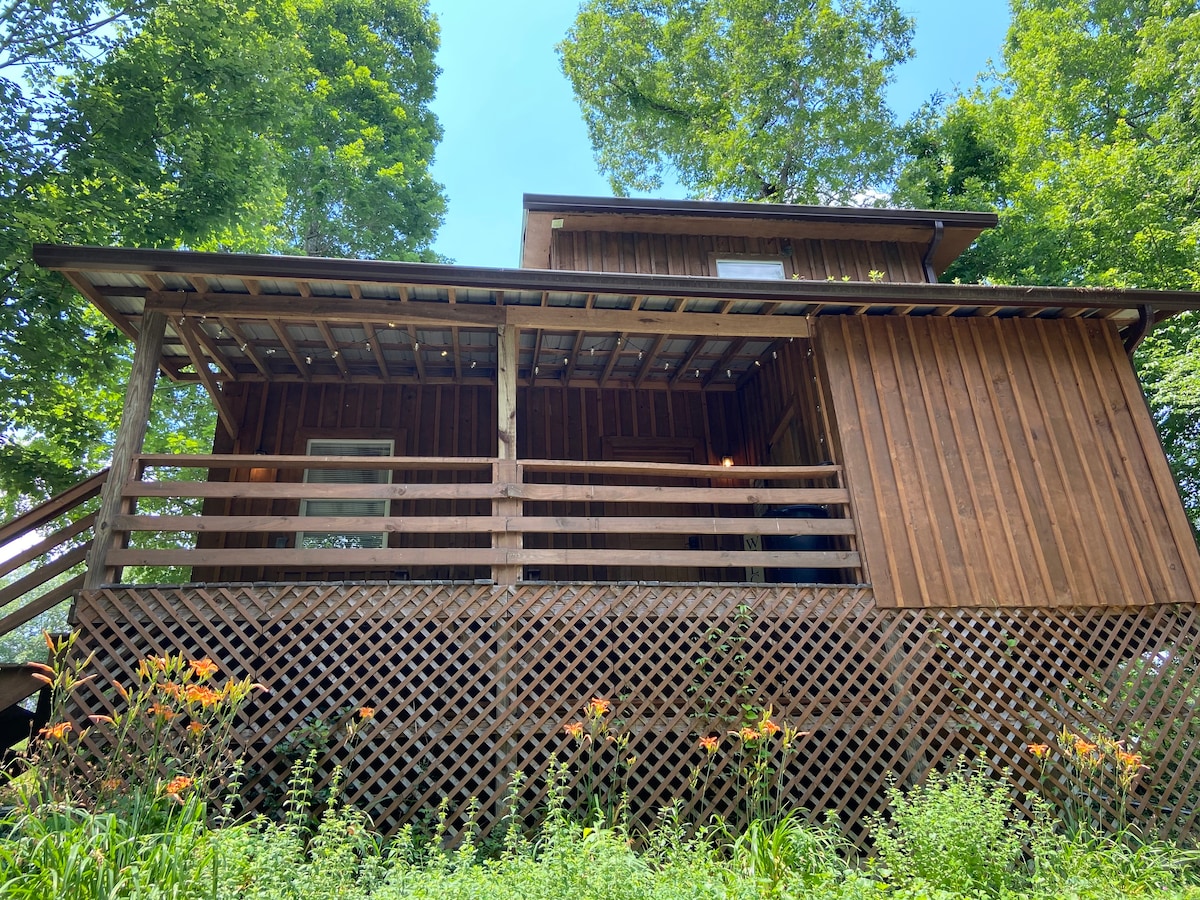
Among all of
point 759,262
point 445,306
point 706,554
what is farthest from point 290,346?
point 759,262

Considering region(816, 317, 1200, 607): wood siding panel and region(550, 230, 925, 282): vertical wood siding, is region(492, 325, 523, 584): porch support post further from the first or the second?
region(550, 230, 925, 282): vertical wood siding

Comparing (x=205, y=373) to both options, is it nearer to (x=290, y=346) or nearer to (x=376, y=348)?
(x=290, y=346)

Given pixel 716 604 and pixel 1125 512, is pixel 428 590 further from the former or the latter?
pixel 1125 512

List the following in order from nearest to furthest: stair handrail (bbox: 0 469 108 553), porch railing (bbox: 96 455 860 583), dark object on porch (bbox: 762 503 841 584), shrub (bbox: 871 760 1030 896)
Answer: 1. shrub (bbox: 871 760 1030 896)
2. stair handrail (bbox: 0 469 108 553)
3. porch railing (bbox: 96 455 860 583)
4. dark object on porch (bbox: 762 503 841 584)

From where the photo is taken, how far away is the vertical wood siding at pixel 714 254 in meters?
9.94

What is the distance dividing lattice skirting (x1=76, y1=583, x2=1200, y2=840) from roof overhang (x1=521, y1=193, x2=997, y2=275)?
19.3 feet

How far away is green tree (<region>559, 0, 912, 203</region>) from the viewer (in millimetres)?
18484

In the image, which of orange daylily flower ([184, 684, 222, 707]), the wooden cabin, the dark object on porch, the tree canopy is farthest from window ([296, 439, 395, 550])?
orange daylily flower ([184, 684, 222, 707])

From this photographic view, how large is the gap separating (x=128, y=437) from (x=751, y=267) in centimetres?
782

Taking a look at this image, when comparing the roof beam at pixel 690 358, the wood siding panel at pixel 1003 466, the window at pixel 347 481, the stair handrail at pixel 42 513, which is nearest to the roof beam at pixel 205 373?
the window at pixel 347 481

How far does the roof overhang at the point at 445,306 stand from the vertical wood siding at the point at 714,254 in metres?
2.15

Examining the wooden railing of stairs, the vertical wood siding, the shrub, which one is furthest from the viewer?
the vertical wood siding

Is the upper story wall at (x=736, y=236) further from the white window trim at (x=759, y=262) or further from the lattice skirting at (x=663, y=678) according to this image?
the lattice skirting at (x=663, y=678)

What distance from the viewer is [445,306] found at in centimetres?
641
